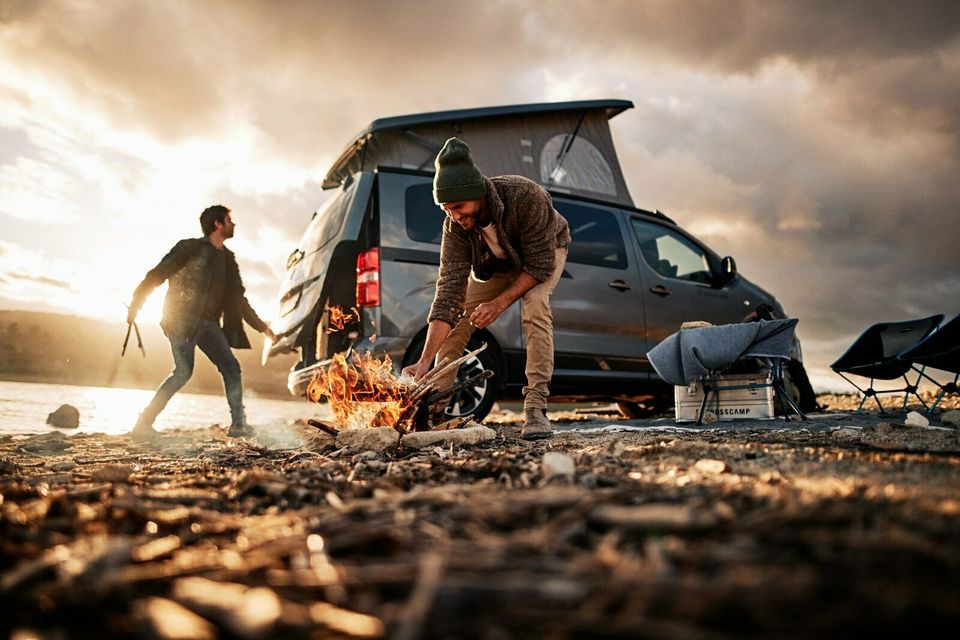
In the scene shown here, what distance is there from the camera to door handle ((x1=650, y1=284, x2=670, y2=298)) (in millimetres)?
6051

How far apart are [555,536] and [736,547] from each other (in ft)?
0.99

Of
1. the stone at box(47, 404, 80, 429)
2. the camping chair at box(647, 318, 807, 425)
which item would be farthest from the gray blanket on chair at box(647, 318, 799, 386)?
the stone at box(47, 404, 80, 429)

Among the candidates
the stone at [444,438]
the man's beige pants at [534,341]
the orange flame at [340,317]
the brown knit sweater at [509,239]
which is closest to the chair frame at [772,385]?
the man's beige pants at [534,341]

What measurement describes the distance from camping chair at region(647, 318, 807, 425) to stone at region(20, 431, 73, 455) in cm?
453

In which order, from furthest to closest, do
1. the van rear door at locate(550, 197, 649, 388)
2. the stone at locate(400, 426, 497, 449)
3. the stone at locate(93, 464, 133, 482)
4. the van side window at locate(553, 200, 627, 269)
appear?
the van side window at locate(553, 200, 627, 269) < the van rear door at locate(550, 197, 649, 388) < the stone at locate(400, 426, 497, 449) < the stone at locate(93, 464, 133, 482)

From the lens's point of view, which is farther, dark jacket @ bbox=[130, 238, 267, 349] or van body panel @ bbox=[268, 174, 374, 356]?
dark jacket @ bbox=[130, 238, 267, 349]

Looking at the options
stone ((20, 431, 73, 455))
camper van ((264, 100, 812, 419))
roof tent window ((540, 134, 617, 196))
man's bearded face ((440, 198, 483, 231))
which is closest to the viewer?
man's bearded face ((440, 198, 483, 231))

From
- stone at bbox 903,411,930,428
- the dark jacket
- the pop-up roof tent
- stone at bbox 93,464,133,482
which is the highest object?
the pop-up roof tent

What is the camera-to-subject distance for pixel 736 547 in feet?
3.18

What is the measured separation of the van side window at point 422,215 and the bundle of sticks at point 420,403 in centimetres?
137

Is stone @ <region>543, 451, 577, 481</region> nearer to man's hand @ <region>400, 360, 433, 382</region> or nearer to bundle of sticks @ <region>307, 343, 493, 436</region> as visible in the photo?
bundle of sticks @ <region>307, 343, 493, 436</region>

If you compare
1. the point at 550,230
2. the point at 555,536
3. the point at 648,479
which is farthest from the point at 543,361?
the point at 555,536

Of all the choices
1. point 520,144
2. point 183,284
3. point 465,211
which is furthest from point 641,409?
point 183,284

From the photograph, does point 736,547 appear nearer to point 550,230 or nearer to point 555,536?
point 555,536
